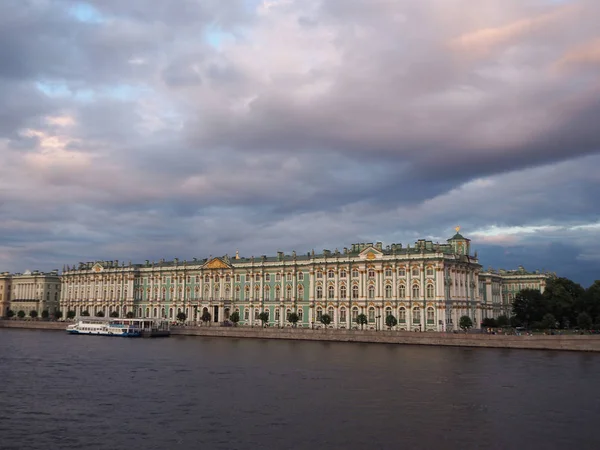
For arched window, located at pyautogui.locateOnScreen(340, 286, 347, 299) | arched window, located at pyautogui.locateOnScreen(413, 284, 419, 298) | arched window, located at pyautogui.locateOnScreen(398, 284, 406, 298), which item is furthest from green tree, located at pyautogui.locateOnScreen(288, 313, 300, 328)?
arched window, located at pyautogui.locateOnScreen(413, 284, 419, 298)

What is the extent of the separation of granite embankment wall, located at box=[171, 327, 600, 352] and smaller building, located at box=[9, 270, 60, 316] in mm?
54343

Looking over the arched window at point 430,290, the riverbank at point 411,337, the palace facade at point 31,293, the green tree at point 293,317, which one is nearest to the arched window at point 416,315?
the arched window at point 430,290

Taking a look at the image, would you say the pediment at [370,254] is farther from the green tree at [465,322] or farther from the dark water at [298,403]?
the dark water at [298,403]

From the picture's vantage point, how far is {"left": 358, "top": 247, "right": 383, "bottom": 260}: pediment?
3211 inches

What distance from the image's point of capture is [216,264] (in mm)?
99812

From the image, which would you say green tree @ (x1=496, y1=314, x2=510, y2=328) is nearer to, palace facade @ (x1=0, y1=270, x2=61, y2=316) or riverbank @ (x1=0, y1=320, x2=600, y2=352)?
riverbank @ (x1=0, y1=320, x2=600, y2=352)

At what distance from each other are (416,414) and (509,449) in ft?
18.8

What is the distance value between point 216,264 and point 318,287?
64.8 feet

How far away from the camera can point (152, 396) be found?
32281 mm

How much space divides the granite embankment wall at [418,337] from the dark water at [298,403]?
9.04 m

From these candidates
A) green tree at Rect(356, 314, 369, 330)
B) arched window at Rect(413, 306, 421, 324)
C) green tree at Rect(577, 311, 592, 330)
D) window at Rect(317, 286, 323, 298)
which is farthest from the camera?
window at Rect(317, 286, 323, 298)

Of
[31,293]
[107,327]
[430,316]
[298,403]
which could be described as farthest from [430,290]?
[31,293]

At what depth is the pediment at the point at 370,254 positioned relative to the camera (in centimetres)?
8156

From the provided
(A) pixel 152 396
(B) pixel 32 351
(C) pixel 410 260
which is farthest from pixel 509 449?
(C) pixel 410 260
